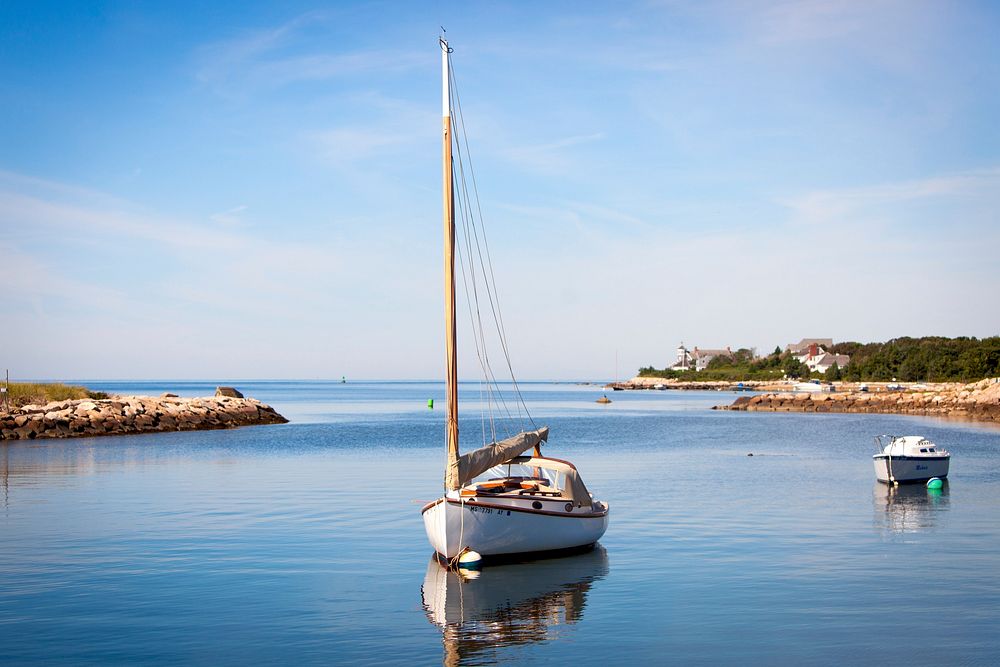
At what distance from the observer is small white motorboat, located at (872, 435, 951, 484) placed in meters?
38.6

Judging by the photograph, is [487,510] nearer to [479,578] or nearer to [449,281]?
[479,578]

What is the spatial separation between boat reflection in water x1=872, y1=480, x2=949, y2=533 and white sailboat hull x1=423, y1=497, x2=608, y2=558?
11244 millimetres

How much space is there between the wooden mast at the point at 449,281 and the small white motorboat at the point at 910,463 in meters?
24.4

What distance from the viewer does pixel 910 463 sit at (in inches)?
1517

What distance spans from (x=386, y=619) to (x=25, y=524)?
15774 mm

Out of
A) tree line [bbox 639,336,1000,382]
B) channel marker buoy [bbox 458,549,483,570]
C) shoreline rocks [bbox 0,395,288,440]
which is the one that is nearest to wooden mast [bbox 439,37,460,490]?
channel marker buoy [bbox 458,549,483,570]

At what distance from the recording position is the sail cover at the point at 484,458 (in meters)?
21.4

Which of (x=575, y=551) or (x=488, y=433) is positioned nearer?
(x=575, y=551)

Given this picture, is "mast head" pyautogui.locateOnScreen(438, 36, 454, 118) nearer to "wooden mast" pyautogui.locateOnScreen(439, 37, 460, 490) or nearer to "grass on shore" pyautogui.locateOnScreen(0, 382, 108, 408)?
"wooden mast" pyautogui.locateOnScreen(439, 37, 460, 490)

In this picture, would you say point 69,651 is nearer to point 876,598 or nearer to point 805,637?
point 805,637

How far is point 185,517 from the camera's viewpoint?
29297 millimetres

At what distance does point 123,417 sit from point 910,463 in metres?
55.3

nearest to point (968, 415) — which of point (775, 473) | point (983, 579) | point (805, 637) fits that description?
point (775, 473)

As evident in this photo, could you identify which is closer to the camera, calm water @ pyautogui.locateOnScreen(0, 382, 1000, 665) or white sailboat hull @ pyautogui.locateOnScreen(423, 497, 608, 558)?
calm water @ pyautogui.locateOnScreen(0, 382, 1000, 665)
